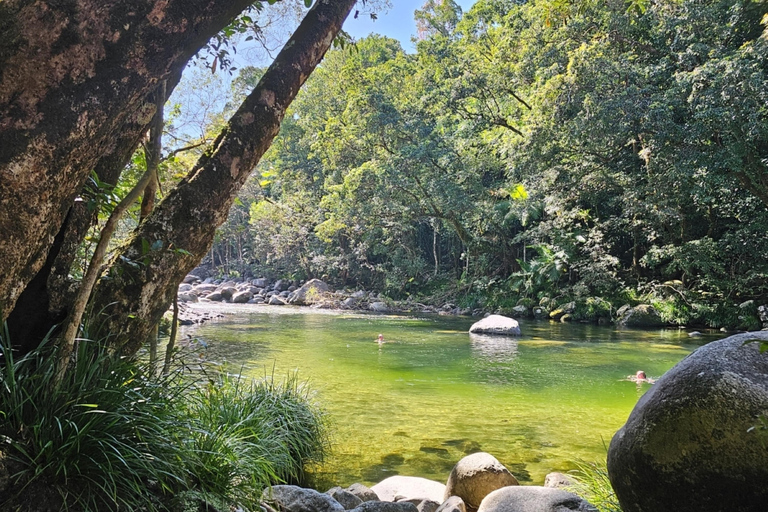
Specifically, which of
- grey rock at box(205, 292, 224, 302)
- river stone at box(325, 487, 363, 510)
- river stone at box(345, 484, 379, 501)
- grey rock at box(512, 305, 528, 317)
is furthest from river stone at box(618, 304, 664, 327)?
grey rock at box(205, 292, 224, 302)

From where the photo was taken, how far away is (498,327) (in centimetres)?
1431

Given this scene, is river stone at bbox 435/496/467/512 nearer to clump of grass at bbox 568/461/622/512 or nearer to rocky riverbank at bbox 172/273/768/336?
clump of grass at bbox 568/461/622/512

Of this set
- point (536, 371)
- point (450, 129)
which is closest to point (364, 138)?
point (450, 129)

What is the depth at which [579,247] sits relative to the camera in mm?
19719

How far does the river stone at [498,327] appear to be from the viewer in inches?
557

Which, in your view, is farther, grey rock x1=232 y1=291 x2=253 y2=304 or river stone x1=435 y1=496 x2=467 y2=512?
grey rock x1=232 y1=291 x2=253 y2=304

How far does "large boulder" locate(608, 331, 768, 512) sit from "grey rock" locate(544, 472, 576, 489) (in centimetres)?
141

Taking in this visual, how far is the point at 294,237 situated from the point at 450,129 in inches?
503

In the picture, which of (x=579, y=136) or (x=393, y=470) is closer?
(x=393, y=470)

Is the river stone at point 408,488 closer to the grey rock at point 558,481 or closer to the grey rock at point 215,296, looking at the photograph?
the grey rock at point 558,481

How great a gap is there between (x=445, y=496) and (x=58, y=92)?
3.71m

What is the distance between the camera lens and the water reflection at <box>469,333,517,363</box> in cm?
1059

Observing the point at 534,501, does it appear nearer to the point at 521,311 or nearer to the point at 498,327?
the point at 498,327

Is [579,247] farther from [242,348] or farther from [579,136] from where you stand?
[242,348]
